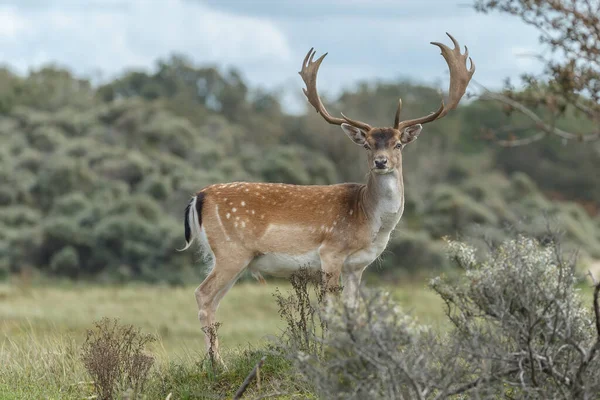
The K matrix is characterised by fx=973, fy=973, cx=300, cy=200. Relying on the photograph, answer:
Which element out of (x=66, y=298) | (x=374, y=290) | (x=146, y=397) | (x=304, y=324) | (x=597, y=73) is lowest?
(x=66, y=298)

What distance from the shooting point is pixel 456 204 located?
38.5 metres

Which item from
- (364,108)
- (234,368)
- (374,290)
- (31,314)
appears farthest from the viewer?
(364,108)

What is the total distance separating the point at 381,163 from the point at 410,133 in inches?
29.3

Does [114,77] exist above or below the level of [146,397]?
above

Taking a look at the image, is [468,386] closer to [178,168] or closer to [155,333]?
[155,333]

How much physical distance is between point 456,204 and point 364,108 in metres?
16.8

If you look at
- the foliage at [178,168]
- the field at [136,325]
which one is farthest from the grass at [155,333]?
the foliage at [178,168]

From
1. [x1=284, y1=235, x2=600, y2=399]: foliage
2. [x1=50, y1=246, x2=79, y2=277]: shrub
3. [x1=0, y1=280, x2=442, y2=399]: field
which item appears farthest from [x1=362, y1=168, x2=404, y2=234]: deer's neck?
[x1=50, y1=246, x2=79, y2=277]: shrub

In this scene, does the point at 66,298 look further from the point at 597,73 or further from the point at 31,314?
the point at 597,73

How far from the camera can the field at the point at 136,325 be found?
29.2 feet

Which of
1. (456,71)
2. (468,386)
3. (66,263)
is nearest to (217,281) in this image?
(456,71)

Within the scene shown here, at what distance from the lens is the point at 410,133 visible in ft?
32.7

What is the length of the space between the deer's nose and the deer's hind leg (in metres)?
1.69

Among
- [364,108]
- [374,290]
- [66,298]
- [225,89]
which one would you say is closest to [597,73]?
[374,290]
